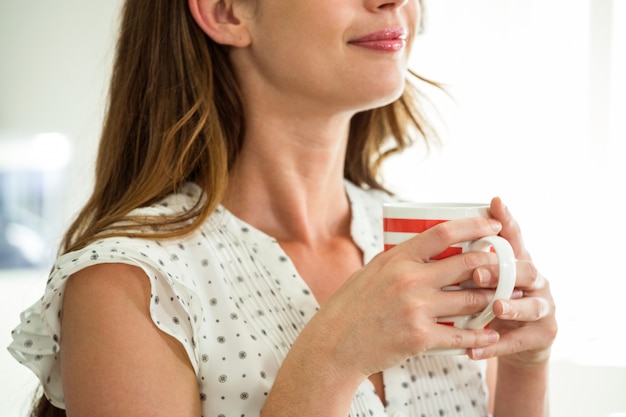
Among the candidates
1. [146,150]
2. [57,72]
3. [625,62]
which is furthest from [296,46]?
[57,72]

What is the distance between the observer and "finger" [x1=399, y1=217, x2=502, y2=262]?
0.78 metres

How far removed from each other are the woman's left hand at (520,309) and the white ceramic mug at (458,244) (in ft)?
0.05

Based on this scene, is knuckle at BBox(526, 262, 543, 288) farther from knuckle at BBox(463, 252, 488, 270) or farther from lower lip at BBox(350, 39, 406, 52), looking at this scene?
lower lip at BBox(350, 39, 406, 52)

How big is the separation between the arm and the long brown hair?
6.1 inches

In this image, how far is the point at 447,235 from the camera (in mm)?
773

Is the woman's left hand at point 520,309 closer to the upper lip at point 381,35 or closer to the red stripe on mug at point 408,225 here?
the red stripe on mug at point 408,225

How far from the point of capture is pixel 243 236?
1096 millimetres

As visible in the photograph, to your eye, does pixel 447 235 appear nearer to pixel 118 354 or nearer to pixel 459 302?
pixel 459 302

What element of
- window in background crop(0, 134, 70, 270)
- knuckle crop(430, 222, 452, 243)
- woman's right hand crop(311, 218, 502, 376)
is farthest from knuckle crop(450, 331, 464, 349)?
window in background crop(0, 134, 70, 270)

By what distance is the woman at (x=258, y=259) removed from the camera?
2.70 ft

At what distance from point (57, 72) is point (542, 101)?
2124 millimetres

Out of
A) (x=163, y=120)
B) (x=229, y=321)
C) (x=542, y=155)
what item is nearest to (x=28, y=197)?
(x=542, y=155)

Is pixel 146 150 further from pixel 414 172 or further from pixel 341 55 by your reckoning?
pixel 414 172

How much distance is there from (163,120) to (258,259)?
9.6 inches
